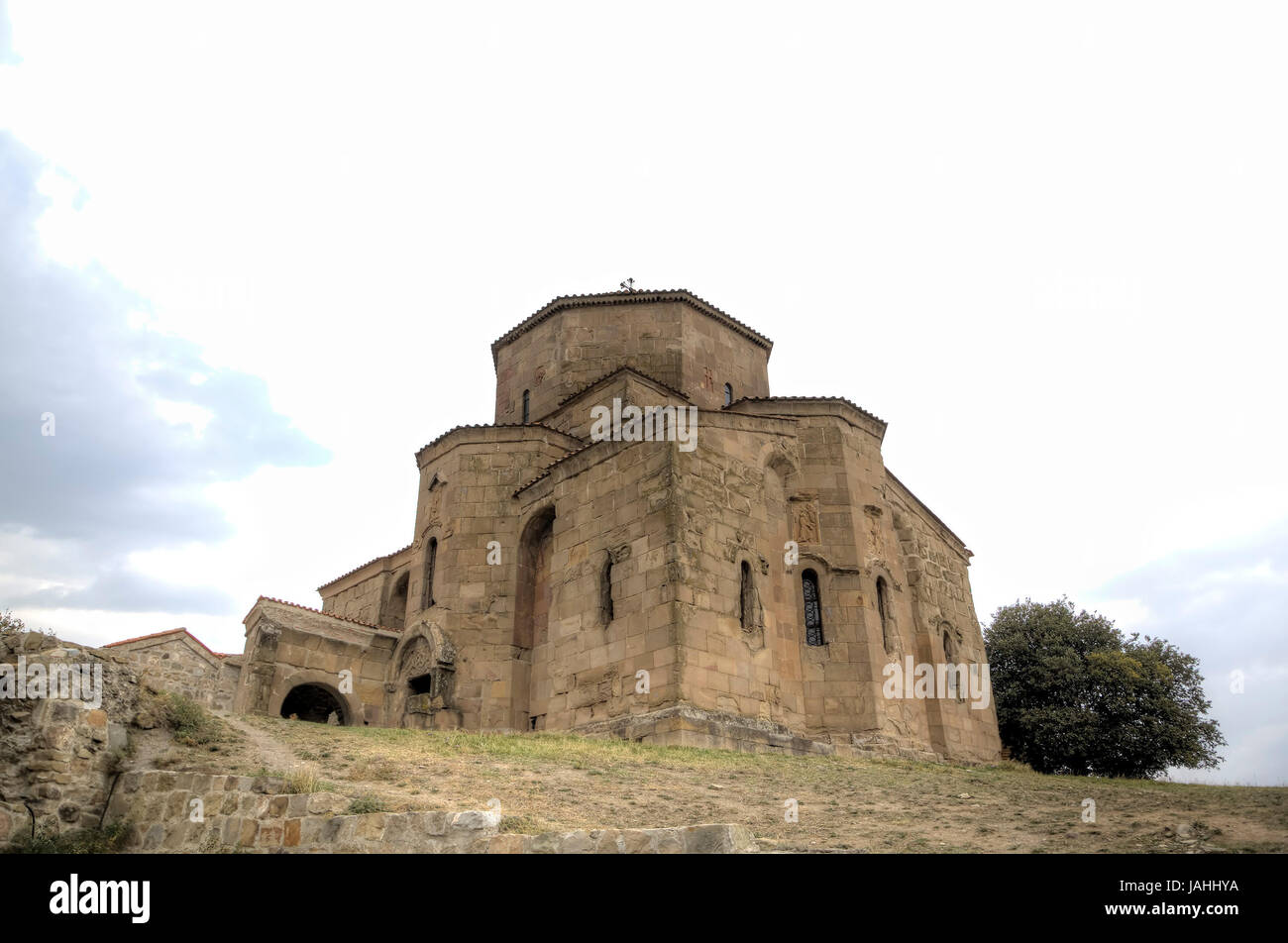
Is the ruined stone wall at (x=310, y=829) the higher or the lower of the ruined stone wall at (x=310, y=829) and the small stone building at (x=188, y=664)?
the lower

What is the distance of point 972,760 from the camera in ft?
65.2

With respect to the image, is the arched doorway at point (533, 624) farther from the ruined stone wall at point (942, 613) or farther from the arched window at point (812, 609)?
the ruined stone wall at point (942, 613)

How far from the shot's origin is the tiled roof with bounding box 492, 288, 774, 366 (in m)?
24.2

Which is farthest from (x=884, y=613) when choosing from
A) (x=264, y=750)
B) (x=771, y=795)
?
(x=264, y=750)

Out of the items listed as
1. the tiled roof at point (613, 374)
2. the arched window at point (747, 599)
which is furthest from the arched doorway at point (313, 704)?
the arched window at point (747, 599)

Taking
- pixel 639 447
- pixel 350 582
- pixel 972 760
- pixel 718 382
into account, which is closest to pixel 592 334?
pixel 718 382

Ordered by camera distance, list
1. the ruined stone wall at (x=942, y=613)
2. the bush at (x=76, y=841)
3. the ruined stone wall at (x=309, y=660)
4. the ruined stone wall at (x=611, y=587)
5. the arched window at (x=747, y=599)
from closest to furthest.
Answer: the bush at (x=76, y=841)
the ruined stone wall at (x=611, y=587)
the arched window at (x=747, y=599)
the ruined stone wall at (x=309, y=660)
the ruined stone wall at (x=942, y=613)

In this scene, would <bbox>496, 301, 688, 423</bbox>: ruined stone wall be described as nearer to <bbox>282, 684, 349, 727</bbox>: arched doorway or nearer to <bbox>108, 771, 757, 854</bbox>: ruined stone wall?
<bbox>282, 684, 349, 727</bbox>: arched doorway

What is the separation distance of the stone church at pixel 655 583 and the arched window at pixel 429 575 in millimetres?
56

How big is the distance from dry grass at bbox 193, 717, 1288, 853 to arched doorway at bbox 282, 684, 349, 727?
261 inches

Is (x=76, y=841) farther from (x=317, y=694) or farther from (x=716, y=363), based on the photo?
(x=716, y=363)

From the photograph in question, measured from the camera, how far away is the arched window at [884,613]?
1881 cm
